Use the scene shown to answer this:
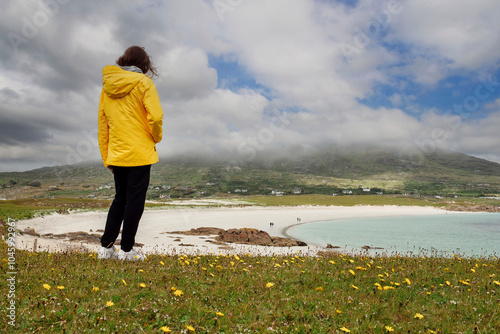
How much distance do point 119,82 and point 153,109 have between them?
3.21 ft

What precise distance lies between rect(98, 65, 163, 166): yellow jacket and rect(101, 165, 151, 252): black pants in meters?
0.28

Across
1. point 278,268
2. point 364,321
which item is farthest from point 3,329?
point 278,268

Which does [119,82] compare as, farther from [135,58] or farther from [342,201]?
[342,201]

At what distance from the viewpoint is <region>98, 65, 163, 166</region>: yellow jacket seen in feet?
19.6

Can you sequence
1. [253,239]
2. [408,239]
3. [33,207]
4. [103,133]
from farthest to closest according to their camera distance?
[33,207]
[408,239]
[253,239]
[103,133]

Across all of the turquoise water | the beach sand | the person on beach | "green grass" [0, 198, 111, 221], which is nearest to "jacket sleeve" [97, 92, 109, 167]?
the person on beach

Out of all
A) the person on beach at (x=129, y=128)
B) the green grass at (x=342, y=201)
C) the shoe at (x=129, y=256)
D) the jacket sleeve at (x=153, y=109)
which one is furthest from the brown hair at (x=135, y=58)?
the green grass at (x=342, y=201)

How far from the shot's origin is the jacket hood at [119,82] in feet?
19.8

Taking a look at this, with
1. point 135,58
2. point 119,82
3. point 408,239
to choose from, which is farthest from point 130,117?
point 408,239

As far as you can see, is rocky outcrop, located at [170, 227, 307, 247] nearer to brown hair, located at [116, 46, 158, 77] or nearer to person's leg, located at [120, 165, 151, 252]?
person's leg, located at [120, 165, 151, 252]

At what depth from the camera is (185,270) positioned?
5996 mm

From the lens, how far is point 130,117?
614 cm

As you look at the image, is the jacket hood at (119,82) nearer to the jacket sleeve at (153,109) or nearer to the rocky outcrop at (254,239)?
the jacket sleeve at (153,109)

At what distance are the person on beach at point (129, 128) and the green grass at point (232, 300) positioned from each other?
1595 millimetres
